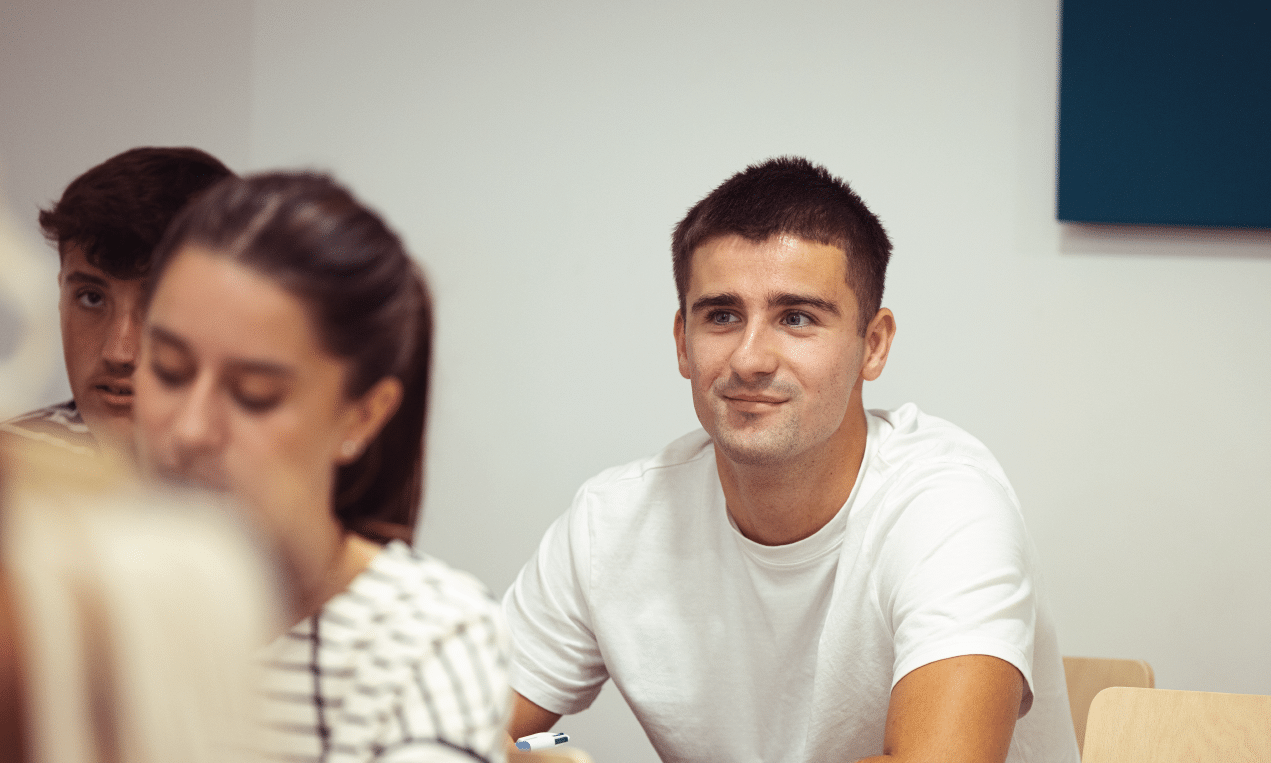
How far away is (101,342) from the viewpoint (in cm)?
78

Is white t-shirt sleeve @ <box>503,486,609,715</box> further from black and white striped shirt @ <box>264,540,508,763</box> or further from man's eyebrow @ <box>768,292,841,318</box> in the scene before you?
black and white striped shirt @ <box>264,540,508,763</box>

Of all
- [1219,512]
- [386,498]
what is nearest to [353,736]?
[386,498]

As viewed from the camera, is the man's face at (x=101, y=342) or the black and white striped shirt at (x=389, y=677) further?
the man's face at (x=101, y=342)

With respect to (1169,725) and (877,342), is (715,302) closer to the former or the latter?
(877,342)

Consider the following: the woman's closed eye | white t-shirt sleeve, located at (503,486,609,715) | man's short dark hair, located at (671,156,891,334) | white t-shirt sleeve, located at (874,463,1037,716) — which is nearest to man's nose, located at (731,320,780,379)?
man's short dark hair, located at (671,156,891,334)

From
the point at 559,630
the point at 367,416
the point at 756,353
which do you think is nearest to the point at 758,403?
the point at 756,353

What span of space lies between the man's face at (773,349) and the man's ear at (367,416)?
0.82 meters

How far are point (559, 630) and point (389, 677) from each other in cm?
96

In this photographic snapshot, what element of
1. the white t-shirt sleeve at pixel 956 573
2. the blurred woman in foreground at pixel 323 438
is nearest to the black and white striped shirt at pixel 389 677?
the blurred woman in foreground at pixel 323 438

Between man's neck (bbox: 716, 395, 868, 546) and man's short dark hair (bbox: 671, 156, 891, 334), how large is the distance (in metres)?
0.18

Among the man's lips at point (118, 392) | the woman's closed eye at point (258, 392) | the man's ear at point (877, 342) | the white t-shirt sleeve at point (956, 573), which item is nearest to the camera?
the woman's closed eye at point (258, 392)

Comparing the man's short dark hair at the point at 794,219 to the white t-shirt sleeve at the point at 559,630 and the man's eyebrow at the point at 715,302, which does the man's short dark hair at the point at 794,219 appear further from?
the white t-shirt sleeve at the point at 559,630

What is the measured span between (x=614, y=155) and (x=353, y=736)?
61.2 inches

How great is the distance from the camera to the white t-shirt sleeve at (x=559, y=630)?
1.39 meters
